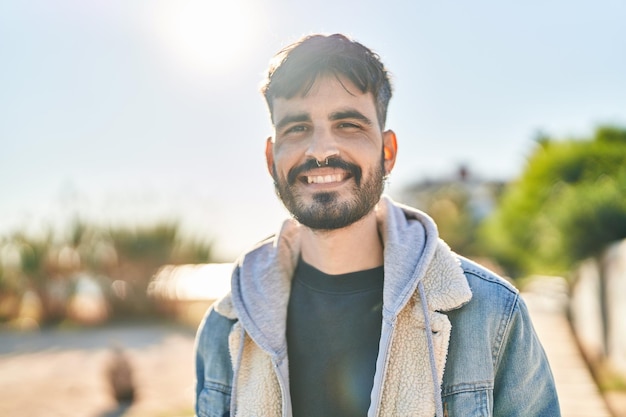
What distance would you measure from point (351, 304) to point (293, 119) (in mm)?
621

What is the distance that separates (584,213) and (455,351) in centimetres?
521

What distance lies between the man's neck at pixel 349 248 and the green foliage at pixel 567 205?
16.5ft

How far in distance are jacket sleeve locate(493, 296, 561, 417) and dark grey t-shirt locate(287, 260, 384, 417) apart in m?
0.37

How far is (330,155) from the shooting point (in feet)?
6.00

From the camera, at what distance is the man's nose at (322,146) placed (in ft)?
5.98

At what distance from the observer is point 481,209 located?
31953 mm

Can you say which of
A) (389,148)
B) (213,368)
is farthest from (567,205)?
(213,368)

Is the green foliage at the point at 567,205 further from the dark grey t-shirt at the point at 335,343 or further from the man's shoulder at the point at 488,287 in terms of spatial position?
the dark grey t-shirt at the point at 335,343

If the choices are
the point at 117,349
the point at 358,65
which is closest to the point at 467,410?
the point at 358,65

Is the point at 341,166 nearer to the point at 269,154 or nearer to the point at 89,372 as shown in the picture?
the point at 269,154

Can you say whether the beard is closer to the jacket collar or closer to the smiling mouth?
the smiling mouth

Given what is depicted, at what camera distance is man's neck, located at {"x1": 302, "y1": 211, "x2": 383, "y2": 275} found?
6.28ft

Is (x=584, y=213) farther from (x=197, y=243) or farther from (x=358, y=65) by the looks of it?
(x=197, y=243)

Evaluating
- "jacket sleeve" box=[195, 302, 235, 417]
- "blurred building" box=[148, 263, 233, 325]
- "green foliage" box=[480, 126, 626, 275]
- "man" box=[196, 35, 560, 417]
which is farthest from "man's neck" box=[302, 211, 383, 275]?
"blurred building" box=[148, 263, 233, 325]
